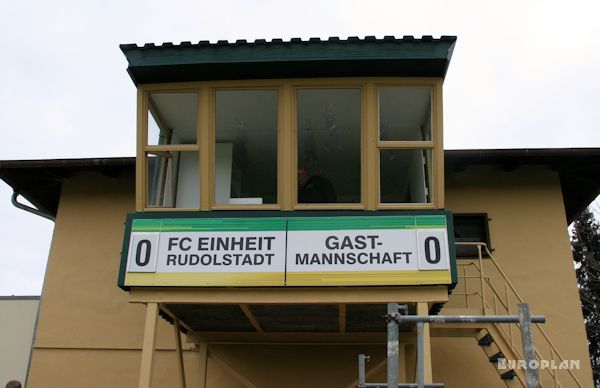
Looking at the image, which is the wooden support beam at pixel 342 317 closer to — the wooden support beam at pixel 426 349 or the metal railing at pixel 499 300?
the wooden support beam at pixel 426 349

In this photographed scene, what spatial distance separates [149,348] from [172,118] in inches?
131

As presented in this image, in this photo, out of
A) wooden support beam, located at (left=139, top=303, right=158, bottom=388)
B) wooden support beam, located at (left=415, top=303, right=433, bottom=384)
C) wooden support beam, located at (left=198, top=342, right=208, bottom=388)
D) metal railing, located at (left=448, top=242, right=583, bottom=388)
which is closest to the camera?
wooden support beam, located at (left=415, top=303, right=433, bottom=384)

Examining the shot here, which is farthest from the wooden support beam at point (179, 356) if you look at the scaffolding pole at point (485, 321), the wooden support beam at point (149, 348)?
the scaffolding pole at point (485, 321)

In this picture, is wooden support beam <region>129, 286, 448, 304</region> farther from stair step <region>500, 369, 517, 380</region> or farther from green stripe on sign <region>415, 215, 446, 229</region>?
stair step <region>500, 369, 517, 380</region>

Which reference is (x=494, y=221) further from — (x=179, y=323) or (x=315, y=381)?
(x=179, y=323)

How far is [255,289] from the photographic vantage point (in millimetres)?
9180

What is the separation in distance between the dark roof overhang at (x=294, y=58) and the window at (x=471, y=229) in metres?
3.69

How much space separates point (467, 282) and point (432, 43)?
15.0 feet

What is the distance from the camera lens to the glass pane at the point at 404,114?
970 centimetres

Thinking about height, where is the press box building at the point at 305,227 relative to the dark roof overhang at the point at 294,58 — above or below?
below

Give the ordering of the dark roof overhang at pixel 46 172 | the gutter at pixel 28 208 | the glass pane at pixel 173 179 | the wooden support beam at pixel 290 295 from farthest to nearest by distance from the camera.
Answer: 1. the gutter at pixel 28 208
2. the dark roof overhang at pixel 46 172
3. the glass pane at pixel 173 179
4. the wooden support beam at pixel 290 295

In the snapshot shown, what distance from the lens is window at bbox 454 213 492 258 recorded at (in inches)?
484

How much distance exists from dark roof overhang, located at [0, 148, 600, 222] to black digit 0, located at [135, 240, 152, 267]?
3431 mm

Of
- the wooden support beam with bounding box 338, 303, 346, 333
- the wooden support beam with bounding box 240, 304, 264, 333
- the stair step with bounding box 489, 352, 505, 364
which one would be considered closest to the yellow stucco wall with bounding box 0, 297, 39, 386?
the wooden support beam with bounding box 240, 304, 264, 333
